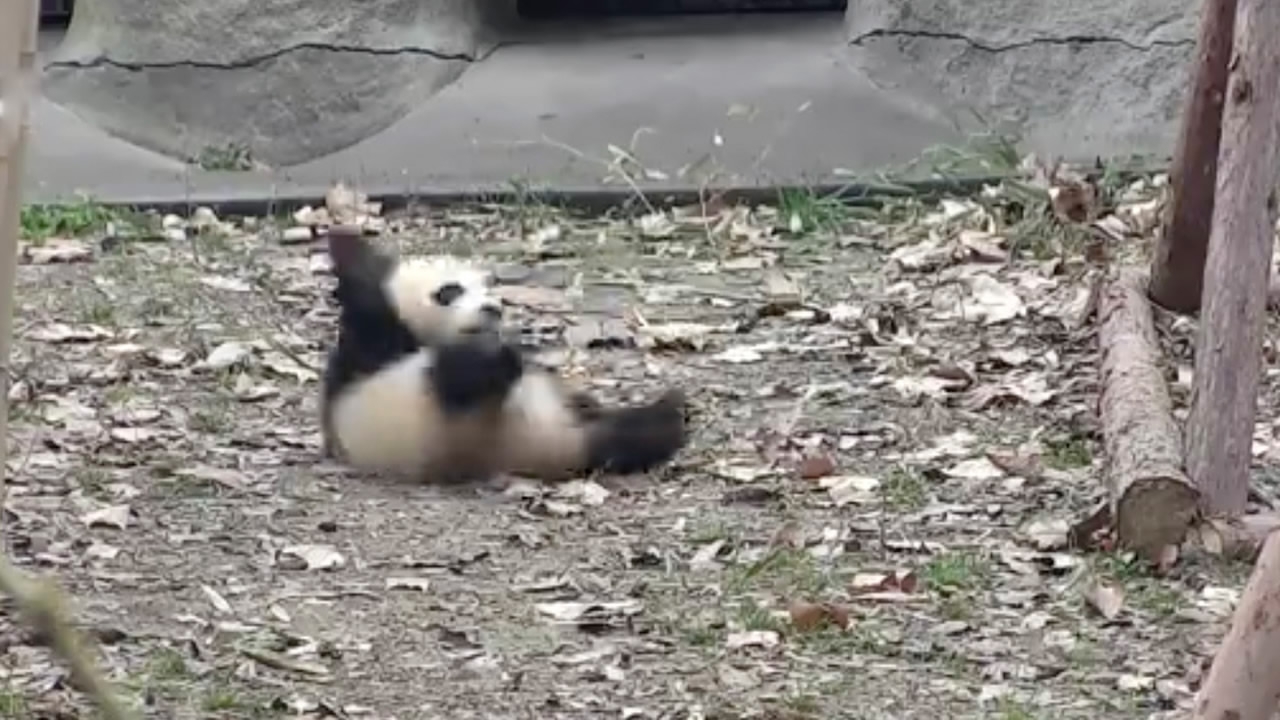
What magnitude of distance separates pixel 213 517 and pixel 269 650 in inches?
31.8

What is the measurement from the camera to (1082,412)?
477 cm

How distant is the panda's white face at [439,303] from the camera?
4.40 meters

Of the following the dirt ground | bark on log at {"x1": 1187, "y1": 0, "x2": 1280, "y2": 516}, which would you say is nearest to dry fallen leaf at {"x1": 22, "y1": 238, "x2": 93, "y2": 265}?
the dirt ground

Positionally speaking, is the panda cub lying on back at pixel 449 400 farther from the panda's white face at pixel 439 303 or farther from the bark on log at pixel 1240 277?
the bark on log at pixel 1240 277

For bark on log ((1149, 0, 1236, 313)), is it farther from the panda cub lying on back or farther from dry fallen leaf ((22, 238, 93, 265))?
dry fallen leaf ((22, 238, 93, 265))

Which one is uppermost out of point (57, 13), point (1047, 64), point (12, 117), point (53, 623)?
point (12, 117)

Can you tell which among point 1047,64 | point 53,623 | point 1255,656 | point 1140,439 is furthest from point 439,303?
point 1047,64

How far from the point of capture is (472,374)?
428 centimetres

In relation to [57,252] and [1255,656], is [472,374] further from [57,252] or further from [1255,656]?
[57,252]

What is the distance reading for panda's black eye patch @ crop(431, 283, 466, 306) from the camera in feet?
14.5

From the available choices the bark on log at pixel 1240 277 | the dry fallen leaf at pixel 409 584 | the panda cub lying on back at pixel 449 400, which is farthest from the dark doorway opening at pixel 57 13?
the bark on log at pixel 1240 277

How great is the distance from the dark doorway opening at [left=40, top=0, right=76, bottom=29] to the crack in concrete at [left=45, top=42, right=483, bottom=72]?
83 centimetres

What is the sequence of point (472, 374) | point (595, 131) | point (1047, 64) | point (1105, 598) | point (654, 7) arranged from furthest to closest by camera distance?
point (654, 7) < point (1047, 64) < point (595, 131) < point (472, 374) < point (1105, 598)

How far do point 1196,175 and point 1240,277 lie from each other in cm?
119
